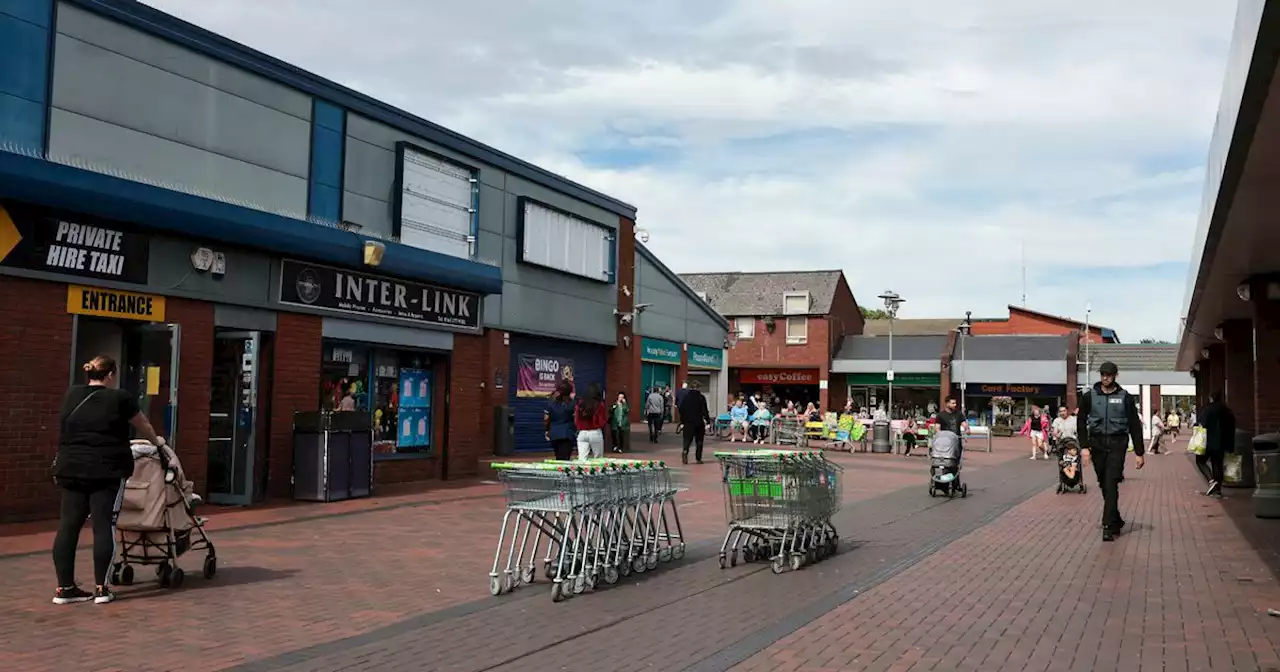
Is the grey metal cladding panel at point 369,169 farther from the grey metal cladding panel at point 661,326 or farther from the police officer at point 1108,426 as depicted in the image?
the grey metal cladding panel at point 661,326

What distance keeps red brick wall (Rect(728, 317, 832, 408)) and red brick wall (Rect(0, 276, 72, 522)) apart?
47.4 m

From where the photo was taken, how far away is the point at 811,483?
10.2m

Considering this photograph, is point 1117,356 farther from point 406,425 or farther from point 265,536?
point 265,536

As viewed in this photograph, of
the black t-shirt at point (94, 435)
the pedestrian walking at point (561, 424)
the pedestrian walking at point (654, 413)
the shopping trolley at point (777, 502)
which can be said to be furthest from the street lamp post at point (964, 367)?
the black t-shirt at point (94, 435)

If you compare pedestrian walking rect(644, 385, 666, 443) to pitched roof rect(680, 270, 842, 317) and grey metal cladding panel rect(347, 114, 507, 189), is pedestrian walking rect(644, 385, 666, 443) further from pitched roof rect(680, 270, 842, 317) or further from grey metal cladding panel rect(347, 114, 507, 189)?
pitched roof rect(680, 270, 842, 317)

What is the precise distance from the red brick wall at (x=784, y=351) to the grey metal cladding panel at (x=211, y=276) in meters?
44.5

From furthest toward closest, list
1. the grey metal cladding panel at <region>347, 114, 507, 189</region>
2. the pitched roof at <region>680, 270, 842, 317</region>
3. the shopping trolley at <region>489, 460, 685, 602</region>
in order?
the pitched roof at <region>680, 270, 842, 317</region> < the grey metal cladding panel at <region>347, 114, 507, 189</region> < the shopping trolley at <region>489, 460, 685, 602</region>

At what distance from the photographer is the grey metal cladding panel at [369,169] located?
56.4 feet

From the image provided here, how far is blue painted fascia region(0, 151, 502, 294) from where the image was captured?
1130cm

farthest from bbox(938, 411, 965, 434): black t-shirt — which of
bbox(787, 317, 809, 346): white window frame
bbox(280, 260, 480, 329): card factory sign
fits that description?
bbox(787, 317, 809, 346): white window frame

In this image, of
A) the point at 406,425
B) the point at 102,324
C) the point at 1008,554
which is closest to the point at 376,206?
the point at 406,425

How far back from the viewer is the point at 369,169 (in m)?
17.7

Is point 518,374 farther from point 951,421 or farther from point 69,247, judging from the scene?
point 69,247

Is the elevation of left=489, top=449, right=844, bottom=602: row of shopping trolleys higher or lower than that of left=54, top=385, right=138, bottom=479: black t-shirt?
lower
